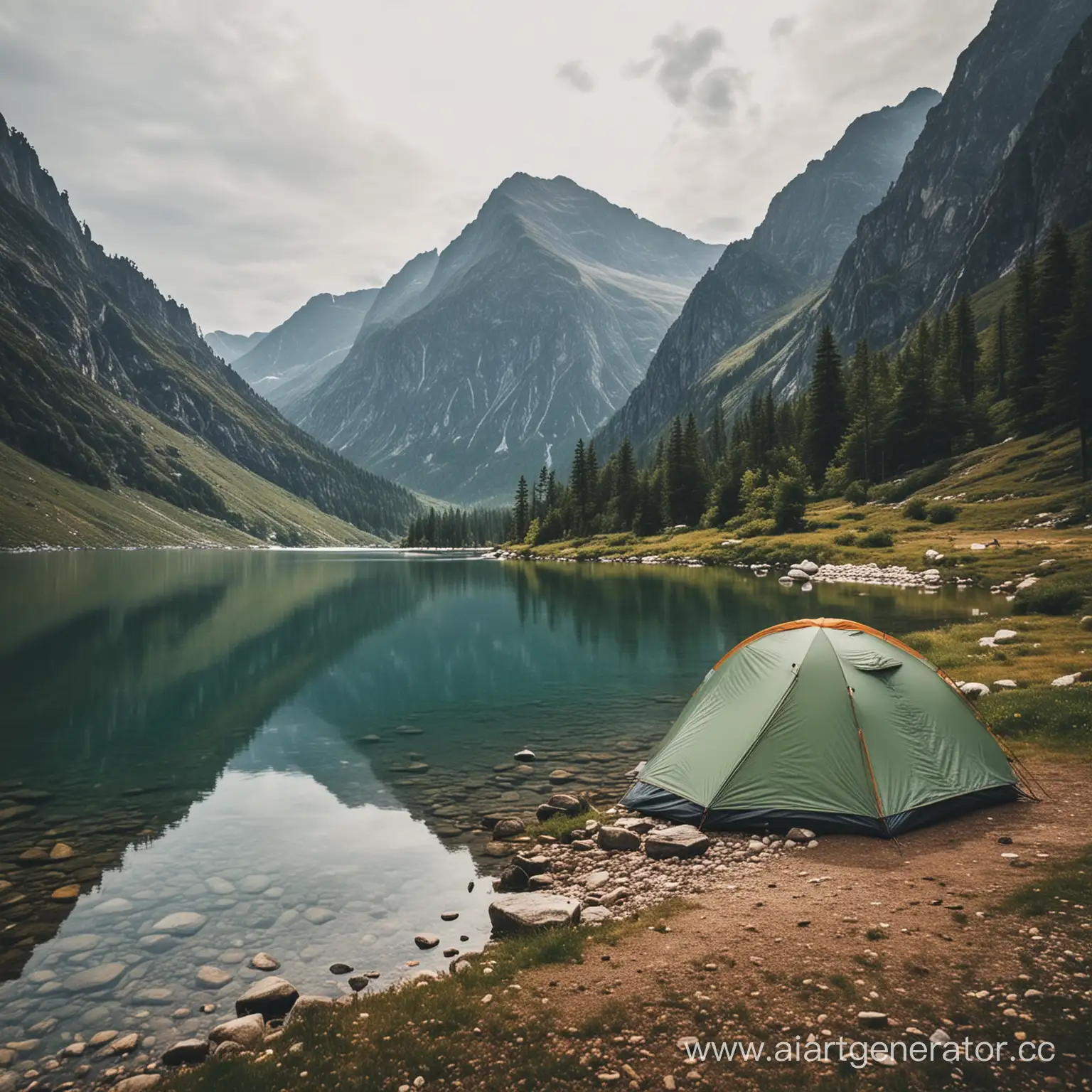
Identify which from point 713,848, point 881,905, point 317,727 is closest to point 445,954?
point 713,848

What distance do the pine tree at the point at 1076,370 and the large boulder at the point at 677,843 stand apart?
65.4 metres

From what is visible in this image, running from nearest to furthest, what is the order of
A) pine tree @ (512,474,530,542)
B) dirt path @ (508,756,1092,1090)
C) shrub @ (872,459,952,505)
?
dirt path @ (508,756,1092,1090), shrub @ (872,459,952,505), pine tree @ (512,474,530,542)

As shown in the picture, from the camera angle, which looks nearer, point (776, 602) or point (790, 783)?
point (790, 783)

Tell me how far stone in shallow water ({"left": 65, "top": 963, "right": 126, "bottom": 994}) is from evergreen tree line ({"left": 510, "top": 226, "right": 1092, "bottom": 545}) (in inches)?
2937

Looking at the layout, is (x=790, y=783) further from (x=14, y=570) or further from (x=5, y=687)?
(x=14, y=570)

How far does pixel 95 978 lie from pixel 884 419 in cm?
10782

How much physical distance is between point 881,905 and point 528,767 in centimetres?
1152

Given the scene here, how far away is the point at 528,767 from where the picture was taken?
20312mm

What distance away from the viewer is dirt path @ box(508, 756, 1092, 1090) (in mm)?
6902

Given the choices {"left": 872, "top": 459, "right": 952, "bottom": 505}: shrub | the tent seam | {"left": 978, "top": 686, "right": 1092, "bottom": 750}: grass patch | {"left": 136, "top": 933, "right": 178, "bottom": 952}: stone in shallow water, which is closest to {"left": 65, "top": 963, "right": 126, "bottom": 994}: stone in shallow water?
{"left": 136, "top": 933, "right": 178, "bottom": 952}: stone in shallow water

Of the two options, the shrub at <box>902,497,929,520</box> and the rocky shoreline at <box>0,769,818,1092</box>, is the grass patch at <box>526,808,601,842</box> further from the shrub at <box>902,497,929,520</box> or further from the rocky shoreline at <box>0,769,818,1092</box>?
the shrub at <box>902,497,929,520</box>

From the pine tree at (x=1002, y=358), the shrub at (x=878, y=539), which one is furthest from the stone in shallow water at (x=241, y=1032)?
the pine tree at (x=1002, y=358)

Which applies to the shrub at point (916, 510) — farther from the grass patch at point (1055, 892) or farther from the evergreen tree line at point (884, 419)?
the grass patch at point (1055, 892)

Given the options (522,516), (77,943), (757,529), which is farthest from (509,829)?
(522,516)
